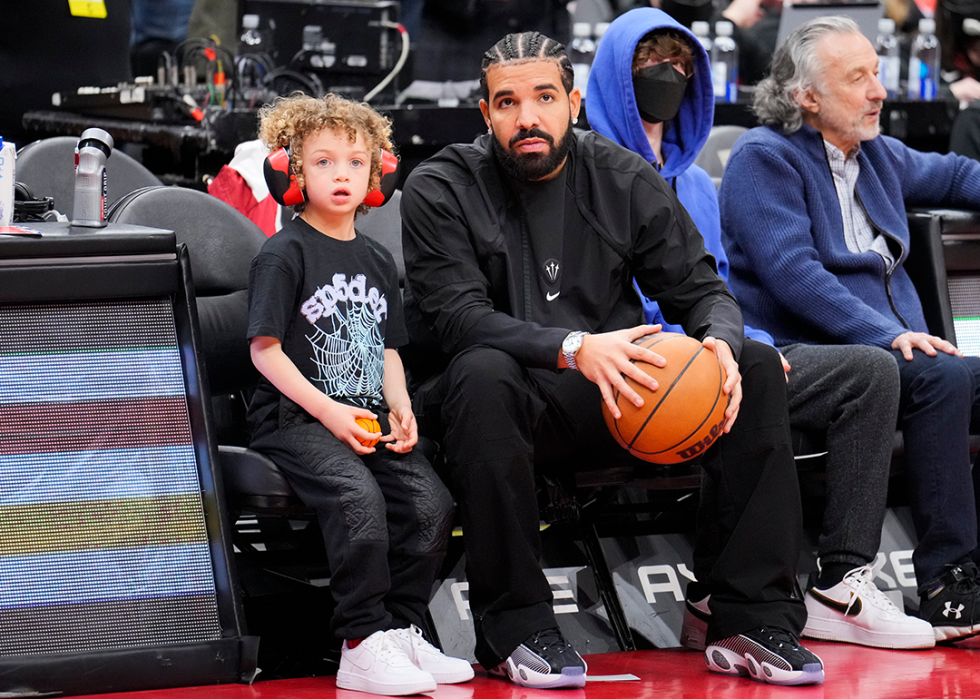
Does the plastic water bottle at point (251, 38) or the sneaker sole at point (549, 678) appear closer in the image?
the sneaker sole at point (549, 678)

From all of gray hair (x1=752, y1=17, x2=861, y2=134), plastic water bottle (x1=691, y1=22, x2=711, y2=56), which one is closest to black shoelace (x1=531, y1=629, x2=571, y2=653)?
gray hair (x1=752, y1=17, x2=861, y2=134)

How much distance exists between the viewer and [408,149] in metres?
5.08

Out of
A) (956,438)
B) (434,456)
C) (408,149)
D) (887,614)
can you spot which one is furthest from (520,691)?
(408,149)

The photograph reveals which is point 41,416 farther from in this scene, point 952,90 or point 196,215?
point 952,90

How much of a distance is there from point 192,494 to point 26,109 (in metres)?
3.63

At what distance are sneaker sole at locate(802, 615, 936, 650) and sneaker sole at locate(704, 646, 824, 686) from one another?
1.27ft

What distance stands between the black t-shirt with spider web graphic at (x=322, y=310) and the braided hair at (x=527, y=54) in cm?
55

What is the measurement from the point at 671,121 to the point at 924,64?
10.8 ft

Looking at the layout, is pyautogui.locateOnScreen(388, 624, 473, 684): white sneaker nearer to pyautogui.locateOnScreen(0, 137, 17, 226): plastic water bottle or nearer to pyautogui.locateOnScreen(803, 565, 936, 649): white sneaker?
pyautogui.locateOnScreen(803, 565, 936, 649): white sneaker

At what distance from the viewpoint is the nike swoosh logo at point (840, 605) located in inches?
116

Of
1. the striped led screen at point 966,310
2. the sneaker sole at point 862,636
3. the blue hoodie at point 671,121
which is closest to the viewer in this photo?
the sneaker sole at point 862,636

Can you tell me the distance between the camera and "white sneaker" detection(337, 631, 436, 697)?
241cm

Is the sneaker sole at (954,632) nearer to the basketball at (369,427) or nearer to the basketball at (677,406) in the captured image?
→ the basketball at (677,406)

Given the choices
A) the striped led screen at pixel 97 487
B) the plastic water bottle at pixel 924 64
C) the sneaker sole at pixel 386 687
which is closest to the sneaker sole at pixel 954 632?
the sneaker sole at pixel 386 687
